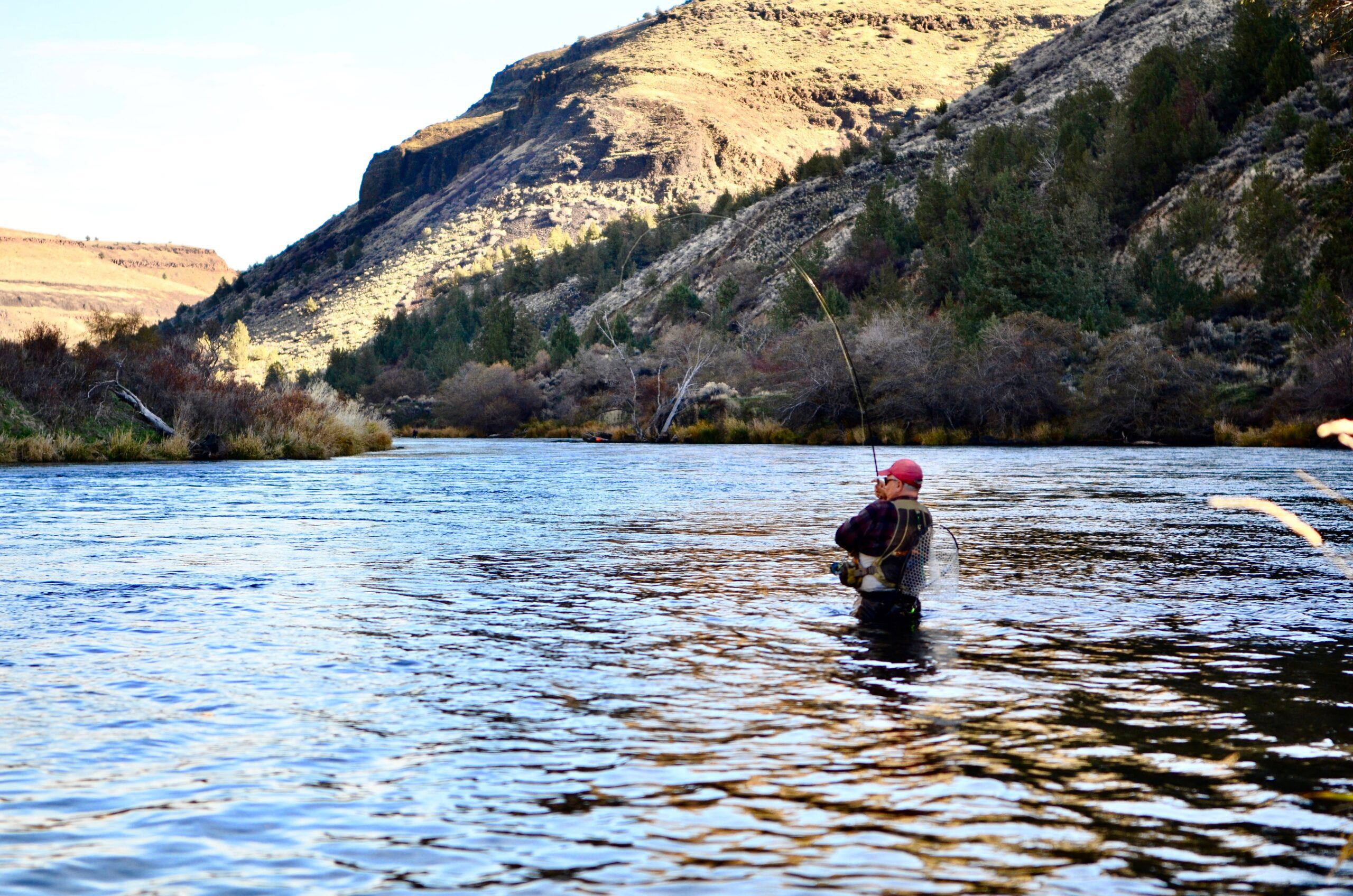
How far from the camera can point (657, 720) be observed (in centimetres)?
739

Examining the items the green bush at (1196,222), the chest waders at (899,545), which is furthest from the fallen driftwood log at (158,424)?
the green bush at (1196,222)

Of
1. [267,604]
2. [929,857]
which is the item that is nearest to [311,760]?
[929,857]

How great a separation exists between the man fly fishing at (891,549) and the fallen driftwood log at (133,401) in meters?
29.0

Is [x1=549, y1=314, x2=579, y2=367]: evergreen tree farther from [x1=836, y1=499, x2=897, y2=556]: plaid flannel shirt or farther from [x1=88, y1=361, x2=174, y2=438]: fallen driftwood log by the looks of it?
[x1=836, y1=499, x2=897, y2=556]: plaid flannel shirt

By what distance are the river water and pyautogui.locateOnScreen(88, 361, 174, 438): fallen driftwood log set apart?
19.6m

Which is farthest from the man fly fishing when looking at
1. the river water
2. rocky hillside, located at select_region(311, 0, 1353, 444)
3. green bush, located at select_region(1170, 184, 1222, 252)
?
green bush, located at select_region(1170, 184, 1222, 252)

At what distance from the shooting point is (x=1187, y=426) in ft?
148

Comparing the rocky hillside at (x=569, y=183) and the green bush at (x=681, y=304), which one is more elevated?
the rocky hillside at (x=569, y=183)

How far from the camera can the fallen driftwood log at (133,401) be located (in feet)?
116

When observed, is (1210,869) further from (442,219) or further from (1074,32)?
(442,219)

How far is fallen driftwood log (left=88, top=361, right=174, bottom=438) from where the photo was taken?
3528cm

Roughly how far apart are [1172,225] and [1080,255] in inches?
159

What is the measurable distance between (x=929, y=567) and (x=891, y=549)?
109cm

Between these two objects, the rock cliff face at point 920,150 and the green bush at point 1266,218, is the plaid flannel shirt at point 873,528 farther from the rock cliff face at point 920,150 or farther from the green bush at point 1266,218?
the rock cliff face at point 920,150
